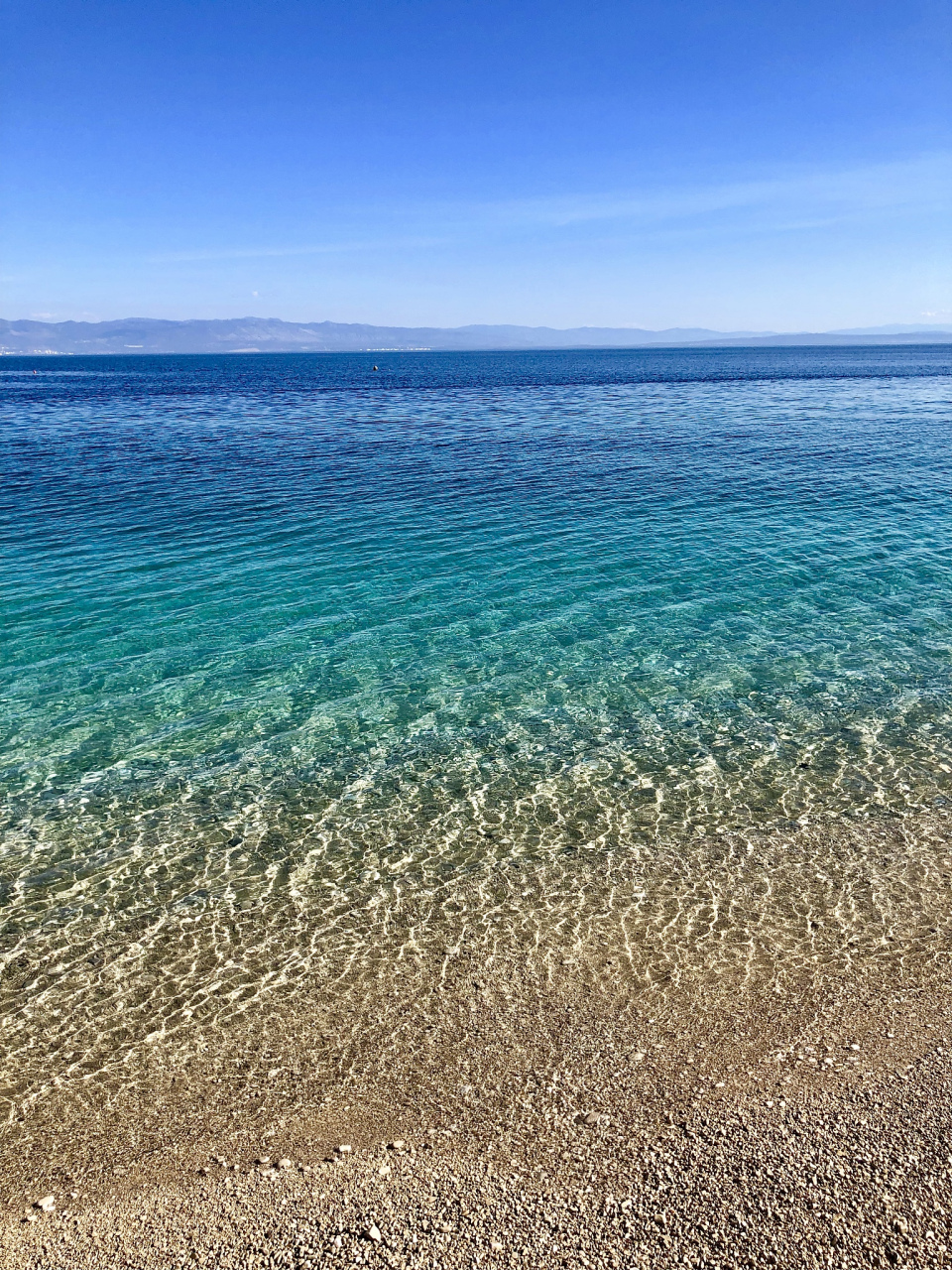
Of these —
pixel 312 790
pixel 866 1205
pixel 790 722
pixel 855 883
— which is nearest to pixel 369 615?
pixel 312 790

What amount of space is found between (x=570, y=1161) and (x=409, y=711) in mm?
11682

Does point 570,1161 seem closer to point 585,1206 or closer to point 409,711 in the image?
point 585,1206

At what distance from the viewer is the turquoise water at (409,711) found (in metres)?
12.5

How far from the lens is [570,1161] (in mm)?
8391

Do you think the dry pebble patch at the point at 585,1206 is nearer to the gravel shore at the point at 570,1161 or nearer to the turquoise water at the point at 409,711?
the gravel shore at the point at 570,1161

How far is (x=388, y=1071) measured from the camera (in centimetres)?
969

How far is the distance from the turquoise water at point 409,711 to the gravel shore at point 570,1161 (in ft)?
6.09

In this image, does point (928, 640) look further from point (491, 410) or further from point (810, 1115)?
point (491, 410)

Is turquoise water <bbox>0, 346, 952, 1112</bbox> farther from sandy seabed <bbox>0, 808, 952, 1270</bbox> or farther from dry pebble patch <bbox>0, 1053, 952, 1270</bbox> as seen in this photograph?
dry pebble patch <bbox>0, 1053, 952, 1270</bbox>

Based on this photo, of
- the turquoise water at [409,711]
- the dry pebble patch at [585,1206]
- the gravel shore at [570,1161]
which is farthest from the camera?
the turquoise water at [409,711]

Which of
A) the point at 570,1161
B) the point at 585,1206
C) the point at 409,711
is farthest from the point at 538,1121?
the point at 409,711

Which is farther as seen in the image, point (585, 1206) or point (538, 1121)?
point (538, 1121)

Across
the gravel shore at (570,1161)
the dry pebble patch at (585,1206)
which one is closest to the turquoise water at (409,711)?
the gravel shore at (570,1161)

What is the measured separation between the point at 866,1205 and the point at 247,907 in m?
9.37
